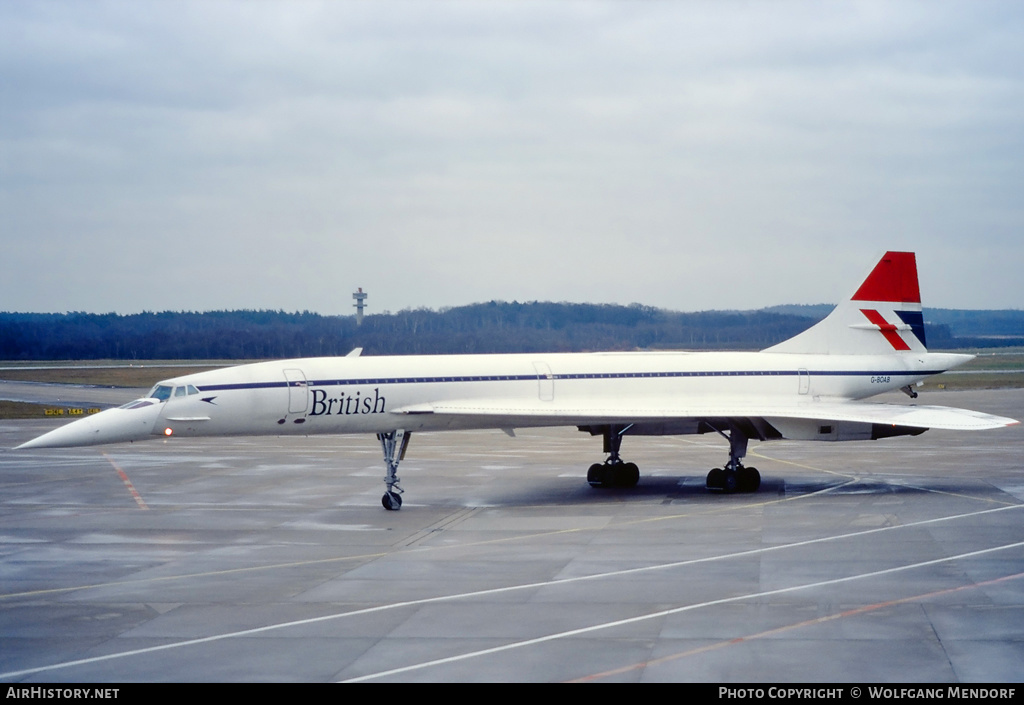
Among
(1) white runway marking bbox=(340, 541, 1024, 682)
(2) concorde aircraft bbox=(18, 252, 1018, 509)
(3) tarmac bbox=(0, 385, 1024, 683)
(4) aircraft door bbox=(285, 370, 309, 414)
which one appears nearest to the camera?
(1) white runway marking bbox=(340, 541, 1024, 682)

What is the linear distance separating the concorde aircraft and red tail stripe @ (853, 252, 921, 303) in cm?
3

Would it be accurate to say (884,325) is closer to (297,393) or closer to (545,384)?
(545,384)

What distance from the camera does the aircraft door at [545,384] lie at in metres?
26.0

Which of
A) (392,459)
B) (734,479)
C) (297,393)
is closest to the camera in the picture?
(297,393)

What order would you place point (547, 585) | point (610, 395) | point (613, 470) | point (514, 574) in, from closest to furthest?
point (547, 585) < point (514, 574) < point (610, 395) < point (613, 470)

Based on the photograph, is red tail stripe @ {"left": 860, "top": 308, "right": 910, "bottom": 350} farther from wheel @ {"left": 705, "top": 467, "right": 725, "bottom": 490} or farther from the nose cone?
the nose cone

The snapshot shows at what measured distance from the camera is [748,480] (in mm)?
26062

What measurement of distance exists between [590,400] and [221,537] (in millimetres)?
9536

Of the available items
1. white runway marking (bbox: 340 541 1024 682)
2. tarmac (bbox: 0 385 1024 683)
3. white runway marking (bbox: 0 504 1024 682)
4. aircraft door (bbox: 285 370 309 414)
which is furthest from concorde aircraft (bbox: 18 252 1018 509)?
white runway marking (bbox: 340 541 1024 682)

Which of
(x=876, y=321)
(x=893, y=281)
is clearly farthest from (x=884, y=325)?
(x=893, y=281)

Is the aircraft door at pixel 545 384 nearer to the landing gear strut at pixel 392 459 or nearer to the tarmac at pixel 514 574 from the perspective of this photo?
the tarmac at pixel 514 574

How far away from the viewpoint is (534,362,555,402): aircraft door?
85.3 feet

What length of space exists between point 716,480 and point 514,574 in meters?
10.3

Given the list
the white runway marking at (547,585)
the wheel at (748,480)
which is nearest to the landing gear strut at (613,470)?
the wheel at (748,480)
